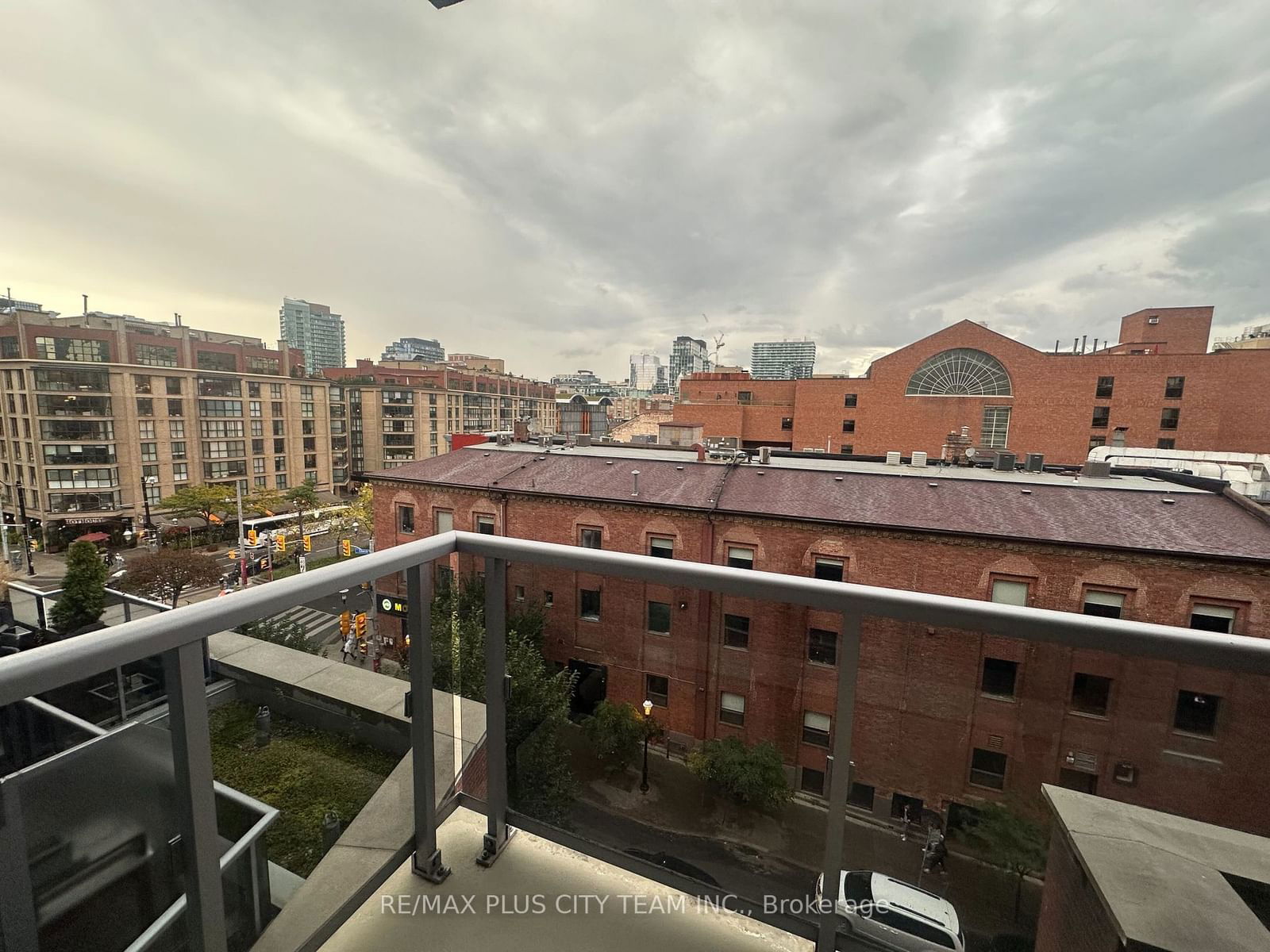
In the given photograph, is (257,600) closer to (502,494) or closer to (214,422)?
(502,494)

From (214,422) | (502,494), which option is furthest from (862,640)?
(214,422)

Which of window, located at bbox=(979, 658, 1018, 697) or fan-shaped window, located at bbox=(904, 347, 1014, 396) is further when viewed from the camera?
fan-shaped window, located at bbox=(904, 347, 1014, 396)

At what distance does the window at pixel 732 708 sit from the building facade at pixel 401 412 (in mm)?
45621

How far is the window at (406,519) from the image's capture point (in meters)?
16.0

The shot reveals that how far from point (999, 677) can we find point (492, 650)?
5.29 ft

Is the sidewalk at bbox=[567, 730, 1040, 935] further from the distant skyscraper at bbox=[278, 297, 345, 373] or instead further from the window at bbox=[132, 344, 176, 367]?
the distant skyscraper at bbox=[278, 297, 345, 373]

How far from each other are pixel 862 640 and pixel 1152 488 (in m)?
16.1

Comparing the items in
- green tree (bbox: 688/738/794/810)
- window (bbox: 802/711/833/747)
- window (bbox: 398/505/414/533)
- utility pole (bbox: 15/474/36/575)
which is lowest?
utility pole (bbox: 15/474/36/575)

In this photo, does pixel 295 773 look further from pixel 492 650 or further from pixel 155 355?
pixel 155 355

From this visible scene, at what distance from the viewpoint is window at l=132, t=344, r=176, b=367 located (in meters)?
34.5

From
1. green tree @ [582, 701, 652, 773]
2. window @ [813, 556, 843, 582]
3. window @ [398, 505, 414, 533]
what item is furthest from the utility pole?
green tree @ [582, 701, 652, 773]

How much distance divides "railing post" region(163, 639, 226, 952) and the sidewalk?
41.8 inches

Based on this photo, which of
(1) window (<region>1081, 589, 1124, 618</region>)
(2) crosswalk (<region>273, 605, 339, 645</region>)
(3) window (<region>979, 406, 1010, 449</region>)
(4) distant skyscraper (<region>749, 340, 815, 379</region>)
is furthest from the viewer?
(4) distant skyscraper (<region>749, 340, 815, 379</region>)

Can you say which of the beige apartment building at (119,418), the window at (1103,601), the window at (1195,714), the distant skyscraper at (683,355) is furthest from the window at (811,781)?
the distant skyscraper at (683,355)
